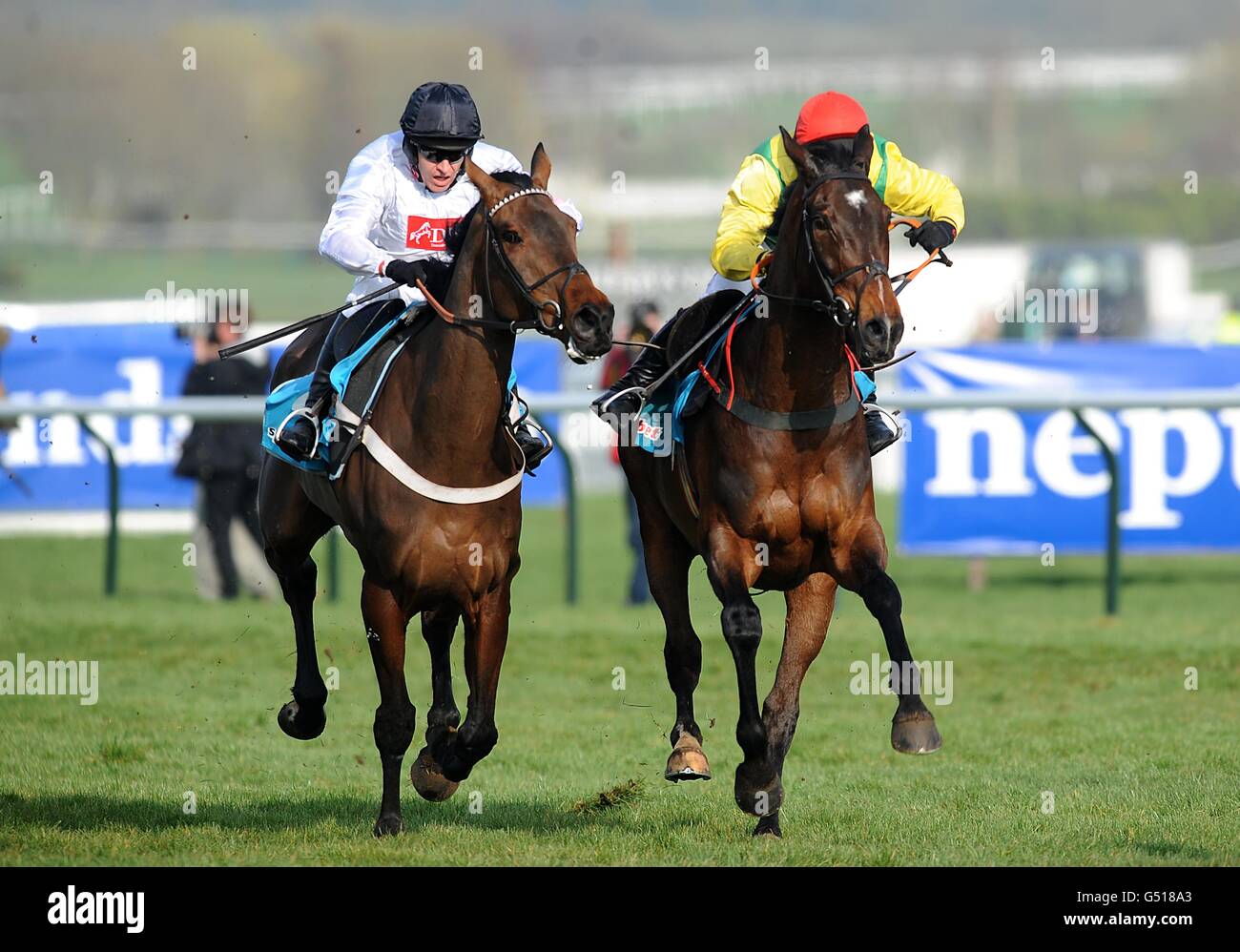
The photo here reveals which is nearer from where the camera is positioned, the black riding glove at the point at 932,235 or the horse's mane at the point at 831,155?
the horse's mane at the point at 831,155

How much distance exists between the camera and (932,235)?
6184 millimetres

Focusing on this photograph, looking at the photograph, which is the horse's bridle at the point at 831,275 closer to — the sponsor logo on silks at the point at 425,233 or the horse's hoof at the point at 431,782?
the sponsor logo on silks at the point at 425,233

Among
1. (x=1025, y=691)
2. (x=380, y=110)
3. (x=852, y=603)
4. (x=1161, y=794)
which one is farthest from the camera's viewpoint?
(x=380, y=110)

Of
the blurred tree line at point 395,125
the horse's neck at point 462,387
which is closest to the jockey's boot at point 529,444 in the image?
the horse's neck at point 462,387

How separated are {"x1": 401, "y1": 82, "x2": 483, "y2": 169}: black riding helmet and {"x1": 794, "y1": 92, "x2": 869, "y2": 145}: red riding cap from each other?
42.6 inches

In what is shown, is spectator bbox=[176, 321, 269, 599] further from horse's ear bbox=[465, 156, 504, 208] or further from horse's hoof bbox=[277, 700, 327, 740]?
horse's ear bbox=[465, 156, 504, 208]

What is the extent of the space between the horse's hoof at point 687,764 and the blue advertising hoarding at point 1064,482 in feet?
20.2

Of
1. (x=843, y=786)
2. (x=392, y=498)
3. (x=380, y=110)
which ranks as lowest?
(x=843, y=786)

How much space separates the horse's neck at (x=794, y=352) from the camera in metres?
6.05

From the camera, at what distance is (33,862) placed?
5.87 meters

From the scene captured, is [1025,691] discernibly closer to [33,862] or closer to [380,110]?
[33,862]

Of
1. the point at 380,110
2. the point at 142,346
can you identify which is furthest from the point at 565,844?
the point at 380,110

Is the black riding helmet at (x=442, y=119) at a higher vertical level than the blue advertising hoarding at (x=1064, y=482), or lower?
higher
